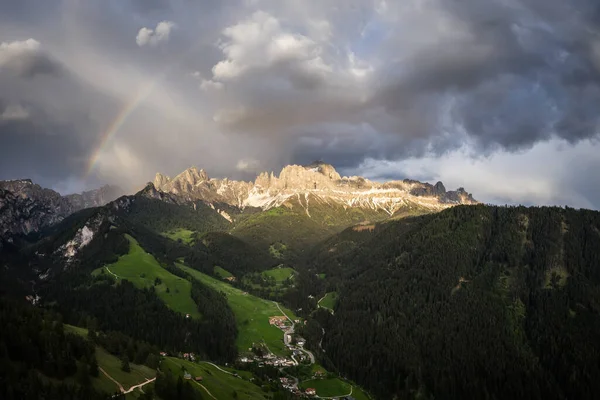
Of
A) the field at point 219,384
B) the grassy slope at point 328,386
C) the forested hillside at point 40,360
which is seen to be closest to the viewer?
the forested hillside at point 40,360

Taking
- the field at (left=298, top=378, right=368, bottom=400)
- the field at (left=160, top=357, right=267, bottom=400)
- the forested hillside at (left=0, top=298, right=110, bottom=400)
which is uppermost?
the forested hillside at (left=0, top=298, right=110, bottom=400)

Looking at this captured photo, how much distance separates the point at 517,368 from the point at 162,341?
17614 cm

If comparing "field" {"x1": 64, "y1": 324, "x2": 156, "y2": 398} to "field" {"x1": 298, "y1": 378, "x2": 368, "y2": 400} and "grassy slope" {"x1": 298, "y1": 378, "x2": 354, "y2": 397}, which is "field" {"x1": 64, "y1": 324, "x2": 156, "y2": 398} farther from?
"field" {"x1": 298, "y1": 378, "x2": 368, "y2": 400}

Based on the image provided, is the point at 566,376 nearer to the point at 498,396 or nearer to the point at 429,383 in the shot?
the point at 498,396

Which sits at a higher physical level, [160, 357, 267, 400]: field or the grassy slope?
[160, 357, 267, 400]: field

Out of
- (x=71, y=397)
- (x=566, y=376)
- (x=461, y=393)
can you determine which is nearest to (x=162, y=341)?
(x=71, y=397)

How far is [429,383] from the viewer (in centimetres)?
19612

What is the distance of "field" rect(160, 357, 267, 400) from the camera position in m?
124

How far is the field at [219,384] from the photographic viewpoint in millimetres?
123956

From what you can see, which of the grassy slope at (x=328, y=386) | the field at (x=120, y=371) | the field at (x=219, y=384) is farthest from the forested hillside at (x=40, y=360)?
the grassy slope at (x=328, y=386)

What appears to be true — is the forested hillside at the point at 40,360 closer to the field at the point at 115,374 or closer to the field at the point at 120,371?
the field at the point at 115,374

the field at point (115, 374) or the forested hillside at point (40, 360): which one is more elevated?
the forested hillside at point (40, 360)

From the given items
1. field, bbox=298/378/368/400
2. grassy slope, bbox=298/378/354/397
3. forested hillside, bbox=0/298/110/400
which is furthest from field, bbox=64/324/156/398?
field, bbox=298/378/368/400

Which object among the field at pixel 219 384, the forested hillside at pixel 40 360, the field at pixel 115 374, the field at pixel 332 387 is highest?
the forested hillside at pixel 40 360
